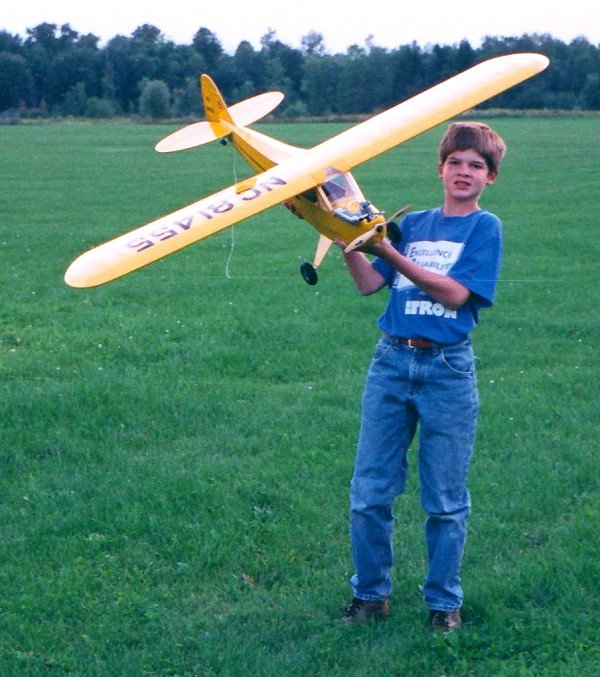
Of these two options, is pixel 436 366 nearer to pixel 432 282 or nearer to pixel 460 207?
pixel 432 282

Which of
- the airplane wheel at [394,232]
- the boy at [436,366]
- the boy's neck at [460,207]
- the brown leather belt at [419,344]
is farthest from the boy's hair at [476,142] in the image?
the brown leather belt at [419,344]

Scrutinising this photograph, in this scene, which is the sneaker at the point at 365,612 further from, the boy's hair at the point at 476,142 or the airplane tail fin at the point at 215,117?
the airplane tail fin at the point at 215,117

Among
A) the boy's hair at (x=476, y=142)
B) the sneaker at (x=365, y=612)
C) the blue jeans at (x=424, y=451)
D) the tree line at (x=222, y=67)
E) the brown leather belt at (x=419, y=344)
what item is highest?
the tree line at (x=222, y=67)

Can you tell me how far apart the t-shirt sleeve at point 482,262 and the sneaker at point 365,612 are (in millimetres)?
1530

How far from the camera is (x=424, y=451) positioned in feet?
14.3

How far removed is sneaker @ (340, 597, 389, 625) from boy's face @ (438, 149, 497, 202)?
1.94 meters

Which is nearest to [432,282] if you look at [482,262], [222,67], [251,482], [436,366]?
[482,262]

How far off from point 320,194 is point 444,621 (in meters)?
2.05

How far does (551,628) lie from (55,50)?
21964mm

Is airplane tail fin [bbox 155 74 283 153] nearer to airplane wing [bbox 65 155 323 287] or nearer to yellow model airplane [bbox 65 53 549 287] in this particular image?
yellow model airplane [bbox 65 53 549 287]

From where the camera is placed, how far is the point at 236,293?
39.3ft

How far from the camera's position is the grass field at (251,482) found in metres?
4.42

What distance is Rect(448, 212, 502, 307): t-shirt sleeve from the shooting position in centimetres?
417

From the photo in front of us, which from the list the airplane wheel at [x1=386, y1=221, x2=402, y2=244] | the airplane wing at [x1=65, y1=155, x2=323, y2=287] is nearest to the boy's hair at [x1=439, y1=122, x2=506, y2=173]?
the airplane wheel at [x1=386, y1=221, x2=402, y2=244]
